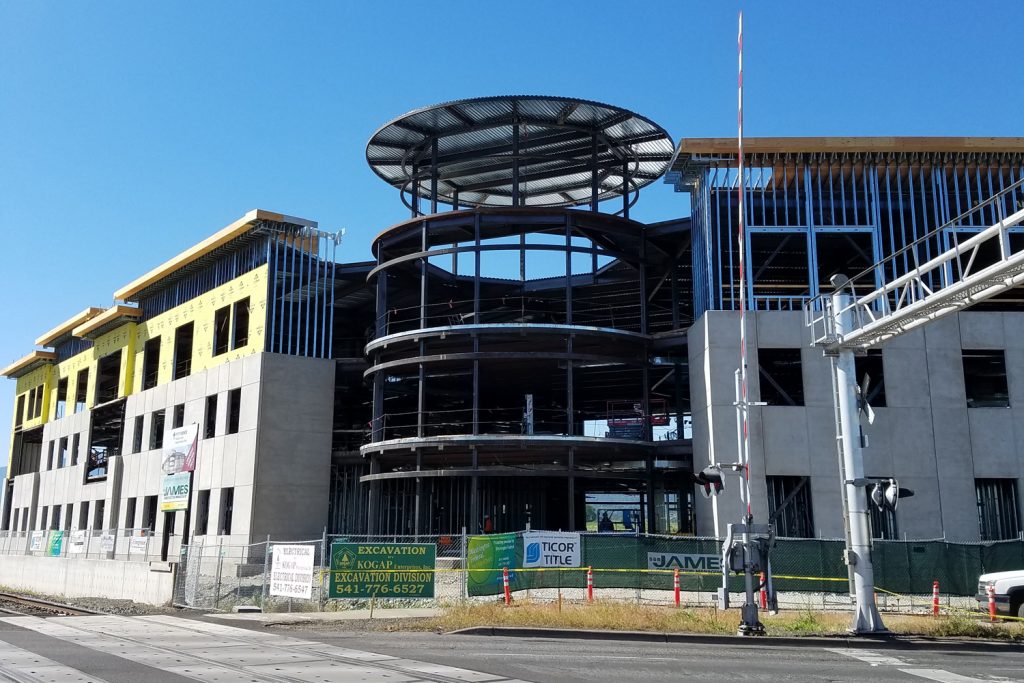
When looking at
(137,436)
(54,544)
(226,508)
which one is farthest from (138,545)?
(137,436)

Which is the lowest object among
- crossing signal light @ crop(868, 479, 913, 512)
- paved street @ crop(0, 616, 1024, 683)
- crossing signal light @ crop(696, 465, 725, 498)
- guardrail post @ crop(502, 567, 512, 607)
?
paved street @ crop(0, 616, 1024, 683)

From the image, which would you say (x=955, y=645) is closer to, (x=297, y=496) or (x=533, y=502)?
(x=533, y=502)

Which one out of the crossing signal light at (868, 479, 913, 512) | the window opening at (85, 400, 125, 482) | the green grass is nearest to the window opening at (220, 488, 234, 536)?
the window opening at (85, 400, 125, 482)

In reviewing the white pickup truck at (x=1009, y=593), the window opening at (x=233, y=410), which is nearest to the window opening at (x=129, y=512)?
the window opening at (x=233, y=410)

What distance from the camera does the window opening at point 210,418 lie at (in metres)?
40.2

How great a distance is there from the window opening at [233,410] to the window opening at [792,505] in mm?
21311

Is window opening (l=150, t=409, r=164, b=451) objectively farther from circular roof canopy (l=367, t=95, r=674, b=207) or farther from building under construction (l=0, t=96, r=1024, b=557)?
circular roof canopy (l=367, t=95, r=674, b=207)

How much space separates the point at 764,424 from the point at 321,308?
63.3ft

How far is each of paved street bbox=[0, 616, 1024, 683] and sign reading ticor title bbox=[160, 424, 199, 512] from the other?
1959 centimetres

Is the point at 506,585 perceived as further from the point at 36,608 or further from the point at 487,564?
the point at 36,608

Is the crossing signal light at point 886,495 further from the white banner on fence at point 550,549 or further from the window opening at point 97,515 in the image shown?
the window opening at point 97,515

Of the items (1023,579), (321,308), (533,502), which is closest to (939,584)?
(1023,579)

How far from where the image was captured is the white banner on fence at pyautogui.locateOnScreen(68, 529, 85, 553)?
3900 cm

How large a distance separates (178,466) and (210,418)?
2.36 meters
